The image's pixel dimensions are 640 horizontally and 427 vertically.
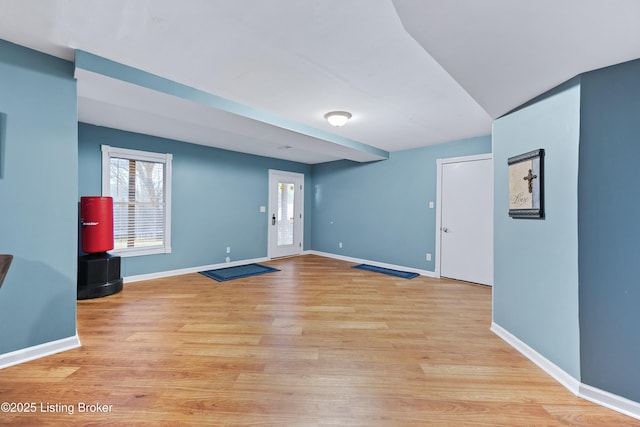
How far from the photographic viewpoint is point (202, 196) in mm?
4875

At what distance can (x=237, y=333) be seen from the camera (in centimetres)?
246

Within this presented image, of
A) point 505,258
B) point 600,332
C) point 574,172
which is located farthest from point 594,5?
point 505,258

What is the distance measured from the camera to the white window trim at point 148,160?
3842 millimetres

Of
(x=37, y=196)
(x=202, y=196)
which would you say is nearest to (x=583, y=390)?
(x=37, y=196)

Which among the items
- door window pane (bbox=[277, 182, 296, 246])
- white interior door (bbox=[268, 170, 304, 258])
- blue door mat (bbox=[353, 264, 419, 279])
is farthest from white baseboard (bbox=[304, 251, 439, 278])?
door window pane (bbox=[277, 182, 296, 246])

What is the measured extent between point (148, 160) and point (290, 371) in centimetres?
400

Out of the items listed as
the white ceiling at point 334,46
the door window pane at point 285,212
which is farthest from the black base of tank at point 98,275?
the door window pane at point 285,212

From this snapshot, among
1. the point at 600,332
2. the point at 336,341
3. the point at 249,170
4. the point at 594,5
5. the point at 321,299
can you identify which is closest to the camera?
the point at 594,5

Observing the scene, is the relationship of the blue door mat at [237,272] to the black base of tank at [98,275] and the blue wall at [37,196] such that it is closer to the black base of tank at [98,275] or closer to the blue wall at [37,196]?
the black base of tank at [98,275]

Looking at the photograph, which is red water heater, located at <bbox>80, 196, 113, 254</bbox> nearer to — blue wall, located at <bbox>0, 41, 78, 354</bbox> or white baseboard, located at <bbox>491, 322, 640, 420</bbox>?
blue wall, located at <bbox>0, 41, 78, 354</bbox>

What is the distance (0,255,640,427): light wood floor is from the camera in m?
1.50

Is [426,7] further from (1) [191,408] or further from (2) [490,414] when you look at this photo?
(1) [191,408]

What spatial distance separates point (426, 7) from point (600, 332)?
214 cm

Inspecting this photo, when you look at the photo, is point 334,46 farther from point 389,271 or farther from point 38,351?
point 389,271
